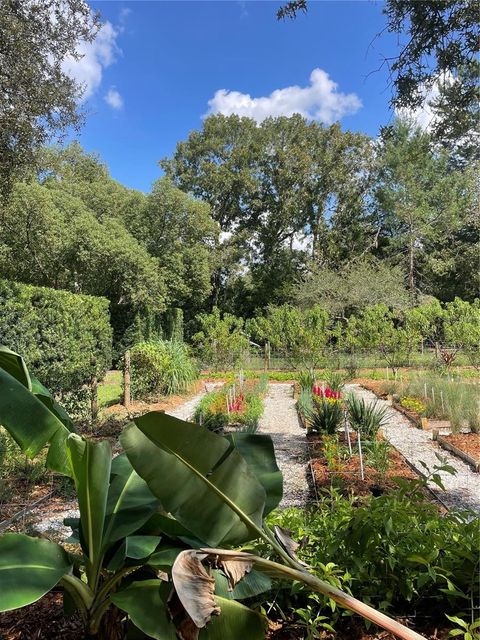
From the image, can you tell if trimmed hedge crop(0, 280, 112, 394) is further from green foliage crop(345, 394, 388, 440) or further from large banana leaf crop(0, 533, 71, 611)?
large banana leaf crop(0, 533, 71, 611)

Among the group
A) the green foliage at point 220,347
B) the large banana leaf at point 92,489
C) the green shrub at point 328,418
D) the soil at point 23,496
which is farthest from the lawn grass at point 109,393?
the large banana leaf at point 92,489

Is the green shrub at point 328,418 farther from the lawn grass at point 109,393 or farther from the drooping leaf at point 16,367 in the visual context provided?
the drooping leaf at point 16,367

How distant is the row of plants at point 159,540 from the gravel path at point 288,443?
3.38m

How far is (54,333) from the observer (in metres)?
8.35

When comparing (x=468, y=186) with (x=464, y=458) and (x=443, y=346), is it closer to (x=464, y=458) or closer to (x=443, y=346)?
(x=443, y=346)

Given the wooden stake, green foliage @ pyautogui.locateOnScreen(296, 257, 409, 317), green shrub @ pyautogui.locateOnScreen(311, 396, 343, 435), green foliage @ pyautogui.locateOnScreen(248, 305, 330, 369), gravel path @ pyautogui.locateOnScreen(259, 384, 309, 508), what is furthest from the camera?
green foliage @ pyautogui.locateOnScreen(296, 257, 409, 317)

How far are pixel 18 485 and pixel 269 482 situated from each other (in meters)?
4.78

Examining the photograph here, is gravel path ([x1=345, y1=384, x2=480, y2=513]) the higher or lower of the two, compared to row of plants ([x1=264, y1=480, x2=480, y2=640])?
lower

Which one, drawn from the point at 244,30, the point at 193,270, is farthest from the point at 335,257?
the point at 244,30

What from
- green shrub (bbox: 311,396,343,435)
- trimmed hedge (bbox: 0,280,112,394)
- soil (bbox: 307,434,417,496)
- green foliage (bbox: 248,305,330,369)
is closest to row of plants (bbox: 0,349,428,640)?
soil (bbox: 307,434,417,496)

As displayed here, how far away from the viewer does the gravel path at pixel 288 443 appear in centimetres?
537

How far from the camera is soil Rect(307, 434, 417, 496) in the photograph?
451 cm

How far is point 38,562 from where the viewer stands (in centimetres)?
→ 156

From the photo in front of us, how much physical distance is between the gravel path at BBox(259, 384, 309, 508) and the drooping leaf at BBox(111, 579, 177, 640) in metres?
3.56
